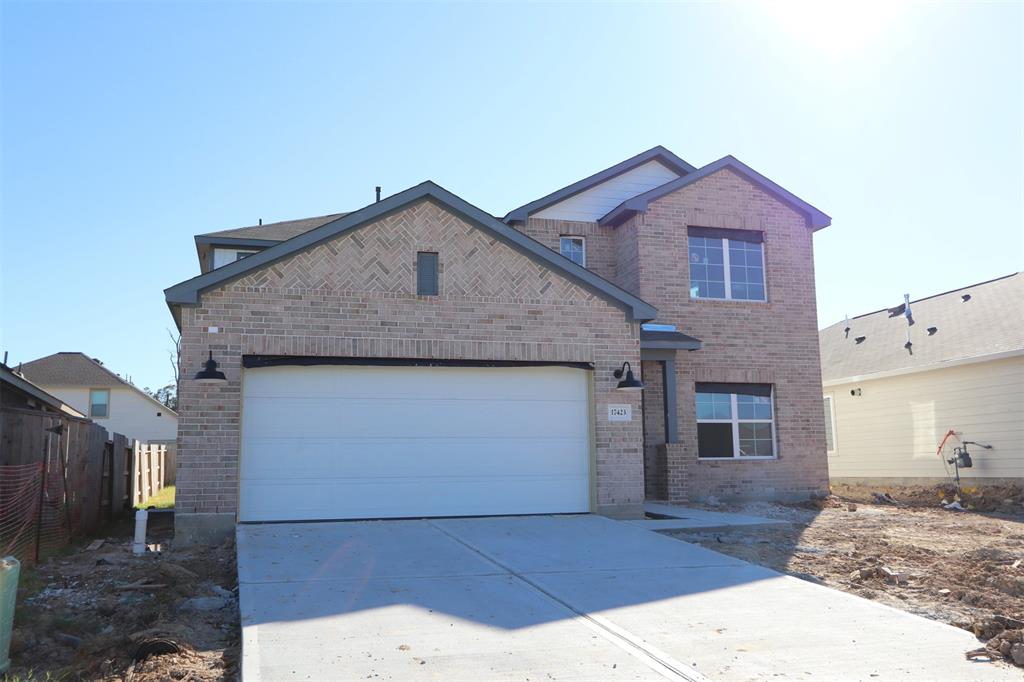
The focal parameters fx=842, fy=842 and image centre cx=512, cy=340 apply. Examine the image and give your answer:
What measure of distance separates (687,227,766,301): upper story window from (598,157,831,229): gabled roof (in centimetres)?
102

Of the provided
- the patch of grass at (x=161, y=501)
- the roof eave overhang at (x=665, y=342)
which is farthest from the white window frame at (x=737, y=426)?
the patch of grass at (x=161, y=501)

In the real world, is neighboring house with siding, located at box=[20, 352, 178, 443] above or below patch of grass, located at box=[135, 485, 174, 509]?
above

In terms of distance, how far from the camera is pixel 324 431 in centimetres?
1218

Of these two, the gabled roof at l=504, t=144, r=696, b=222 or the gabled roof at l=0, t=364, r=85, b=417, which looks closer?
the gabled roof at l=0, t=364, r=85, b=417

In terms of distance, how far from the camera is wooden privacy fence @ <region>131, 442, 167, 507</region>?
20623mm

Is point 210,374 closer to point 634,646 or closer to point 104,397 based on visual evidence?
point 634,646

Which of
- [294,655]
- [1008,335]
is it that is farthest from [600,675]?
[1008,335]

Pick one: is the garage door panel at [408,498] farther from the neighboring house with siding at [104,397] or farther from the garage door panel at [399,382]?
the neighboring house with siding at [104,397]

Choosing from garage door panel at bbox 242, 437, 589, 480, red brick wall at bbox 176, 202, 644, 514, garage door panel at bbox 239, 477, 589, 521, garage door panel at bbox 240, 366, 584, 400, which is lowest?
garage door panel at bbox 239, 477, 589, 521

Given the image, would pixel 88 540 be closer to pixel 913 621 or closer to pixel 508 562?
pixel 508 562

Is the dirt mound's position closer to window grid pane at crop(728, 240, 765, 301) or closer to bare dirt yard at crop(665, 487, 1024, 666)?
bare dirt yard at crop(665, 487, 1024, 666)

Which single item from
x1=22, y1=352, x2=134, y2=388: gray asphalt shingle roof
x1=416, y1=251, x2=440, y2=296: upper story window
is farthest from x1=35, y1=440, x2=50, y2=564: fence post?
x1=22, y1=352, x2=134, y2=388: gray asphalt shingle roof

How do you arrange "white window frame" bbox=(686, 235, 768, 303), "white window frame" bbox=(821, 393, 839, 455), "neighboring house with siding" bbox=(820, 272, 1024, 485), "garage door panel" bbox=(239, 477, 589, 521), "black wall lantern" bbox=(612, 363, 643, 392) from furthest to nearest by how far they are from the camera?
"white window frame" bbox=(821, 393, 839, 455) < "neighboring house with siding" bbox=(820, 272, 1024, 485) < "white window frame" bbox=(686, 235, 768, 303) < "black wall lantern" bbox=(612, 363, 643, 392) < "garage door panel" bbox=(239, 477, 589, 521)

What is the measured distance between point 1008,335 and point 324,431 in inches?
622
